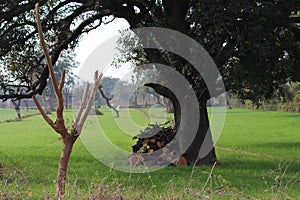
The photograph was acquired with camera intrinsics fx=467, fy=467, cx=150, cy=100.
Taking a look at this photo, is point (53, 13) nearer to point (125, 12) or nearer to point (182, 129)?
point (125, 12)

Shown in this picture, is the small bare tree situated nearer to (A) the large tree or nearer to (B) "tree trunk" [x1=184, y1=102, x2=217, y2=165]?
(A) the large tree

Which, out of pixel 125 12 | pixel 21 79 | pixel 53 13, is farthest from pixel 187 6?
pixel 21 79

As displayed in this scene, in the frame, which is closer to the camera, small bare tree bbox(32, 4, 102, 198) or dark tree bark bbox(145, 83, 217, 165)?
small bare tree bbox(32, 4, 102, 198)

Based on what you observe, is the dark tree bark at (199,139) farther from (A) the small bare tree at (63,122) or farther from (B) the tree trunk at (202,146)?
(A) the small bare tree at (63,122)

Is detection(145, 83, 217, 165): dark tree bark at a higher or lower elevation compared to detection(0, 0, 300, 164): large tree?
lower

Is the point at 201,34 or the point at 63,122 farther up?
the point at 201,34

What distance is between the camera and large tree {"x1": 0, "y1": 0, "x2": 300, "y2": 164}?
11.6m

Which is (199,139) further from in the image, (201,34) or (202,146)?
(201,34)

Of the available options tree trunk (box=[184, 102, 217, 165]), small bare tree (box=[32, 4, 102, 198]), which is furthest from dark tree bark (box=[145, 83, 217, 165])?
small bare tree (box=[32, 4, 102, 198])

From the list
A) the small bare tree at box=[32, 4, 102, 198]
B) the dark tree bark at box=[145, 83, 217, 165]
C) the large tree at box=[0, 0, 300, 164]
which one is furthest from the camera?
the dark tree bark at box=[145, 83, 217, 165]

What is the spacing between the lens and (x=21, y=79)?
1514 centimetres

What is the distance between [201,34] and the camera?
12156mm

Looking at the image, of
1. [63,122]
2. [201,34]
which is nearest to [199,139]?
[201,34]

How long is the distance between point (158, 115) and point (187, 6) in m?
10.7
